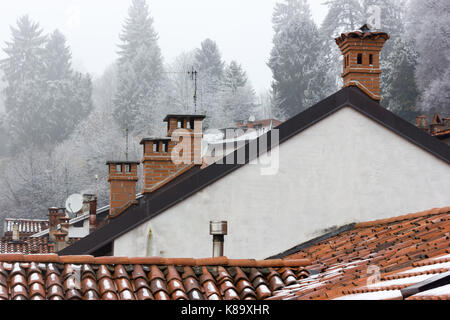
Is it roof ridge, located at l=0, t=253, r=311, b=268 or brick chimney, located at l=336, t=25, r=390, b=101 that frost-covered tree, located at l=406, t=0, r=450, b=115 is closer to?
brick chimney, located at l=336, t=25, r=390, b=101

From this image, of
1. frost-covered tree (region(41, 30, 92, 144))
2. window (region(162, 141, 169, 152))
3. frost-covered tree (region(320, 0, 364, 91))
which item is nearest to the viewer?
window (region(162, 141, 169, 152))

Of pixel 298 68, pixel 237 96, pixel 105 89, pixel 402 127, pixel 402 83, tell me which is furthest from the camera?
pixel 105 89

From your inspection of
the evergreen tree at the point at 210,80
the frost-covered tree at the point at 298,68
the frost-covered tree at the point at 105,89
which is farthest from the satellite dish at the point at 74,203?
the frost-covered tree at the point at 105,89

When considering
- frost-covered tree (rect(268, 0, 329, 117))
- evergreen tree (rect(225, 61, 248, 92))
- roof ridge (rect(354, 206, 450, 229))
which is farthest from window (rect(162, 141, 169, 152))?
evergreen tree (rect(225, 61, 248, 92))

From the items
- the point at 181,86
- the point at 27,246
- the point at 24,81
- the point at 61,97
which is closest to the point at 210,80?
the point at 181,86

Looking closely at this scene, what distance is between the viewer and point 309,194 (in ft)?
39.1

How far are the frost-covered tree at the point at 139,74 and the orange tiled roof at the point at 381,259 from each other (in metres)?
62.8

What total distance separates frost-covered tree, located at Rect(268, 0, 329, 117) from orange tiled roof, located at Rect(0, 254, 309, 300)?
55.0 metres

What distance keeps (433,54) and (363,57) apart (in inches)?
1602

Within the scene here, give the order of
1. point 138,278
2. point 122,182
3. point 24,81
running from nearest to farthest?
1. point 138,278
2. point 122,182
3. point 24,81

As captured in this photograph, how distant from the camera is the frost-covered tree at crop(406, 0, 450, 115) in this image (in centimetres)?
4975

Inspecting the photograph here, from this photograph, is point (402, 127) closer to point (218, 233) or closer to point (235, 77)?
point (218, 233)

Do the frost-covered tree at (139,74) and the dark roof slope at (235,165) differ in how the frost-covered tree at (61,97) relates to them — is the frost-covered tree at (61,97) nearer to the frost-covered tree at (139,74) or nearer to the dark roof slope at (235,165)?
the frost-covered tree at (139,74)

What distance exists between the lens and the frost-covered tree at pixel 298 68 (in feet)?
211
